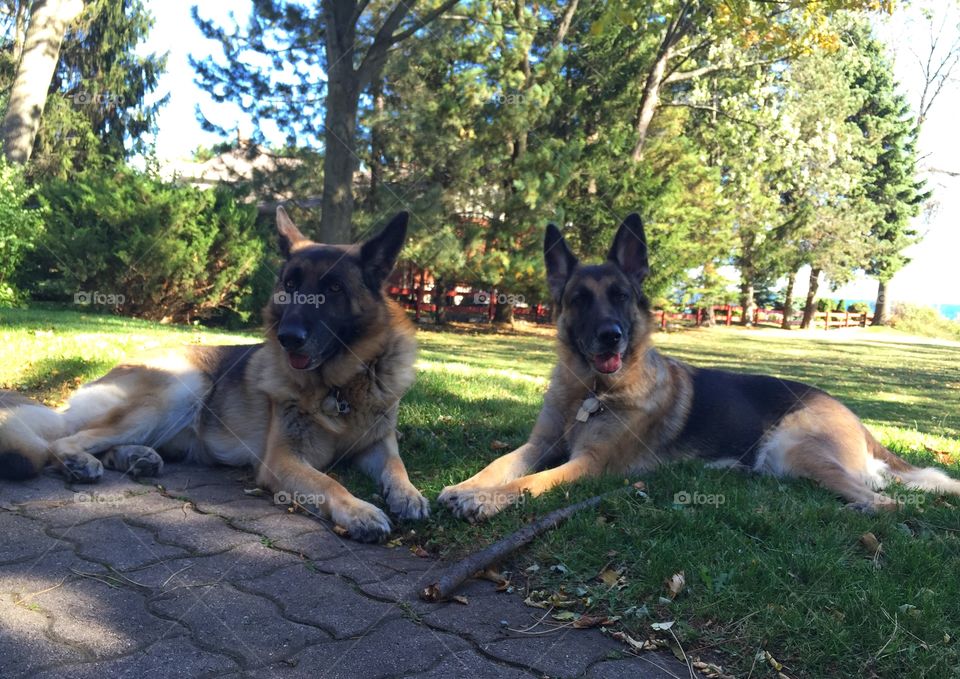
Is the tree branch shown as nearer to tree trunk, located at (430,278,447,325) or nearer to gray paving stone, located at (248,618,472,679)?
tree trunk, located at (430,278,447,325)

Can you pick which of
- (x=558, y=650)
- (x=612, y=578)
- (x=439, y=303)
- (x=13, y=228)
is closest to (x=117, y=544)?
(x=558, y=650)

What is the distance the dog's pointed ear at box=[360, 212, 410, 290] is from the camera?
4633 mm

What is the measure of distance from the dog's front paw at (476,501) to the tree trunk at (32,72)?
17.4 m

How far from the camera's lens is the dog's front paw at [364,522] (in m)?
3.66

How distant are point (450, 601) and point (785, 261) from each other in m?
38.9

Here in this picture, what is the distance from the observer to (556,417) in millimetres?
5035

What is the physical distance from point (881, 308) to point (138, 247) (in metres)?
51.2

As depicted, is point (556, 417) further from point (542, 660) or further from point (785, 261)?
point (785, 261)

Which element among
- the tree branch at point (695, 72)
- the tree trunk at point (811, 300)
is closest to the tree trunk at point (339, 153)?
the tree branch at point (695, 72)

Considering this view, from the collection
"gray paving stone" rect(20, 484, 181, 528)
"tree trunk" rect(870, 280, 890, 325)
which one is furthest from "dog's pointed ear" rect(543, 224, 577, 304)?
"tree trunk" rect(870, 280, 890, 325)

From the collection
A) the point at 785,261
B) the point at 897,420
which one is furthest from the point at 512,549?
the point at 785,261

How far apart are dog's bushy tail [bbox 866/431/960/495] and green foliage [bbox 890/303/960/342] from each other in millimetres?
47364

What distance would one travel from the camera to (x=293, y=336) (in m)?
4.12

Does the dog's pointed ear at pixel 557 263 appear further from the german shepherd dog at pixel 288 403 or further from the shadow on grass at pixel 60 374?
the shadow on grass at pixel 60 374
